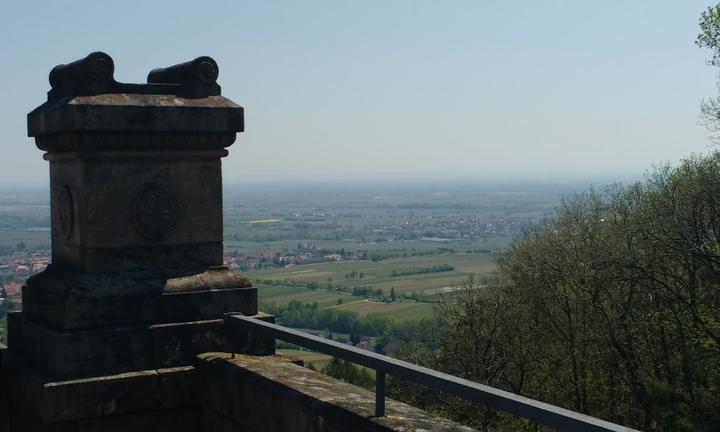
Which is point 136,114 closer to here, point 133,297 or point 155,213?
point 155,213

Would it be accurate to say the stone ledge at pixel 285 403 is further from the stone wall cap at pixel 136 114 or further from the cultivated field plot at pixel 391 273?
the cultivated field plot at pixel 391 273

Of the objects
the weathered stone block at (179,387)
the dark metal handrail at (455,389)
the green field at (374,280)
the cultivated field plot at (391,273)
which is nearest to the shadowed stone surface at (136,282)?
the weathered stone block at (179,387)

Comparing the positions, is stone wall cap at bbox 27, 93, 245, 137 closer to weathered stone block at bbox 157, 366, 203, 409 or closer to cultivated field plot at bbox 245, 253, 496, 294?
weathered stone block at bbox 157, 366, 203, 409

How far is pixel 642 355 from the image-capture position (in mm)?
20953

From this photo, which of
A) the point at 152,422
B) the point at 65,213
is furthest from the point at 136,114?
the point at 152,422

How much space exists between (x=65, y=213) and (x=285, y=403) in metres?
2.13

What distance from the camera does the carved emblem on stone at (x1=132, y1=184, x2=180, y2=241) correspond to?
548 cm

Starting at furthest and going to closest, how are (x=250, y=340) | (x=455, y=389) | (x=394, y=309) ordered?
(x=394, y=309) → (x=250, y=340) → (x=455, y=389)

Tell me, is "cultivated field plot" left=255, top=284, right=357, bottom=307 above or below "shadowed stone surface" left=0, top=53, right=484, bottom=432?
below

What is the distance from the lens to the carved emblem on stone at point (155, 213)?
5.48m

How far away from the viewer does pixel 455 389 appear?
3.33 m

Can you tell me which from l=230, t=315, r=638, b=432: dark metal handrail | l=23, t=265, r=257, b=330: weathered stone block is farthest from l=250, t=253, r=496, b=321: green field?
l=230, t=315, r=638, b=432: dark metal handrail

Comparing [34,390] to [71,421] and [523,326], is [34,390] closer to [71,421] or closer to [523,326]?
[71,421]

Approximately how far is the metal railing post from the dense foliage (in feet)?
47.3
